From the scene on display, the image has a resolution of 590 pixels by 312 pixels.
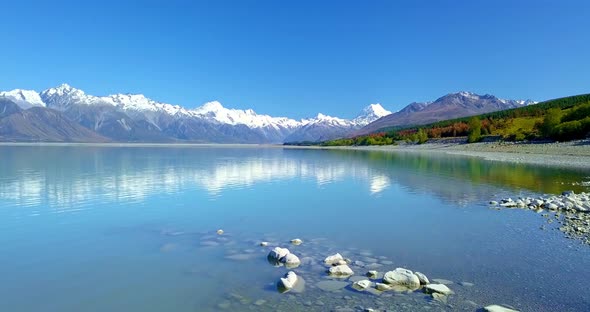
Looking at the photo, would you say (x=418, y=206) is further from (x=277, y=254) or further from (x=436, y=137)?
(x=436, y=137)

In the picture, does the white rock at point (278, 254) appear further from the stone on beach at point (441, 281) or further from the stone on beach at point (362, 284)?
the stone on beach at point (441, 281)

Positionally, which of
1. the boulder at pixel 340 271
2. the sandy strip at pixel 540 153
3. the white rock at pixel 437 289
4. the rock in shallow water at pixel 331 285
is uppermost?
the sandy strip at pixel 540 153

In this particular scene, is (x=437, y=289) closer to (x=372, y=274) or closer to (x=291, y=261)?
(x=372, y=274)

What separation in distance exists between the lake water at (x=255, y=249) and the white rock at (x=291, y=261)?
0.52m

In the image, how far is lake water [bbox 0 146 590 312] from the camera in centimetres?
1145

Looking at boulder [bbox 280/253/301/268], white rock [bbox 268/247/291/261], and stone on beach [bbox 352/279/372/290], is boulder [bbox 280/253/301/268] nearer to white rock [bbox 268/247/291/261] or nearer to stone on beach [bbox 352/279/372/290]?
white rock [bbox 268/247/291/261]

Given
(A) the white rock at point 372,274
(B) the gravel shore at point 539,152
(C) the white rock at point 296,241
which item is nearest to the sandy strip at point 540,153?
(B) the gravel shore at point 539,152

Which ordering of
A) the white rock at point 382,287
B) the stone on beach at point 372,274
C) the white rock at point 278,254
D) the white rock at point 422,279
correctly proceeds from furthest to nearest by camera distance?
1. the white rock at point 278,254
2. the stone on beach at point 372,274
3. the white rock at point 422,279
4. the white rock at point 382,287

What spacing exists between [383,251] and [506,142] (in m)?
122

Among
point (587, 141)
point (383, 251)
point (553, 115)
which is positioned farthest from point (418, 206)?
point (553, 115)

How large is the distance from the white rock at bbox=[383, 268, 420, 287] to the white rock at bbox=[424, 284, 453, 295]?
1.25 ft

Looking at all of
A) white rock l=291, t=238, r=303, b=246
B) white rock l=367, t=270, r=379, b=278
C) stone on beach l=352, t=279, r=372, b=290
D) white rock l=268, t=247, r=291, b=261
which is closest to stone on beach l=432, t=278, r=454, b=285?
white rock l=367, t=270, r=379, b=278

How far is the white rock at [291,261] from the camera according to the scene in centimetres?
1423

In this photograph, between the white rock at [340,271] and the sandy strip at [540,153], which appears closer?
the white rock at [340,271]
